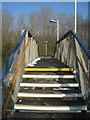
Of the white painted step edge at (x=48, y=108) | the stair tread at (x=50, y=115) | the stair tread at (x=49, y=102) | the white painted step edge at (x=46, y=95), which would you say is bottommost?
the stair tread at (x=50, y=115)

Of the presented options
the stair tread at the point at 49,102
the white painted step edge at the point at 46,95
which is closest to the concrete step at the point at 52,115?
the stair tread at the point at 49,102

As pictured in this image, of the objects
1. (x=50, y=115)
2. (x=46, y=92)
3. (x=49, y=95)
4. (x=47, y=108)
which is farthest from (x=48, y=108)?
(x=46, y=92)

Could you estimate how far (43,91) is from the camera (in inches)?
113

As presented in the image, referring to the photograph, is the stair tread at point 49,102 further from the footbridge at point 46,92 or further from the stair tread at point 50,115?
the stair tread at point 50,115

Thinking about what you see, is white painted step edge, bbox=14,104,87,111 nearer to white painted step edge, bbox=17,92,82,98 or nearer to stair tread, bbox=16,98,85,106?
stair tread, bbox=16,98,85,106

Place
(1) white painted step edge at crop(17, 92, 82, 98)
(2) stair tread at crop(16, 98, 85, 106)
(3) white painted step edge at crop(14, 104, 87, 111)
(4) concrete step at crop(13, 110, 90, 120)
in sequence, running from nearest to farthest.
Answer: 1. (4) concrete step at crop(13, 110, 90, 120)
2. (3) white painted step edge at crop(14, 104, 87, 111)
3. (2) stair tread at crop(16, 98, 85, 106)
4. (1) white painted step edge at crop(17, 92, 82, 98)

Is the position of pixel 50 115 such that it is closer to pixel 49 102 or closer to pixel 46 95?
pixel 49 102

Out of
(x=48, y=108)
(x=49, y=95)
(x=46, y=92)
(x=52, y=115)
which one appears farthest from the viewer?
(x=46, y=92)

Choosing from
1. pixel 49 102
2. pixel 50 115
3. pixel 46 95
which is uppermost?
pixel 46 95

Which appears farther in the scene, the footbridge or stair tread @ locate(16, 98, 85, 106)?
stair tread @ locate(16, 98, 85, 106)

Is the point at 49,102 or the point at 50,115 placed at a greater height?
the point at 49,102

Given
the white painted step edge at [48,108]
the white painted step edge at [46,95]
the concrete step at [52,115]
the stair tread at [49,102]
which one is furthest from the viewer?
the white painted step edge at [46,95]

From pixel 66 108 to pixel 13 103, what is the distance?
1.04 m

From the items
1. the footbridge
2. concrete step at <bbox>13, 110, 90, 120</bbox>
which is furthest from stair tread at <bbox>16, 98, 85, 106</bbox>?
concrete step at <bbox>13, 110, 90, 120</bbox>
